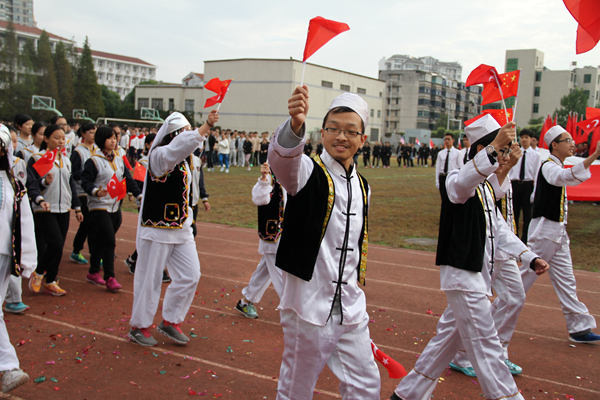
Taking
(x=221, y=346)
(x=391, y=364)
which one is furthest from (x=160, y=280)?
(x=391, y=364)

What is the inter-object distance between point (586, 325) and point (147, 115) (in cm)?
5603

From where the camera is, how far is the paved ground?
400 cm

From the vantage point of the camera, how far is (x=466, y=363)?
175 inches

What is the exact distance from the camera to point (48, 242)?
19.8 feet

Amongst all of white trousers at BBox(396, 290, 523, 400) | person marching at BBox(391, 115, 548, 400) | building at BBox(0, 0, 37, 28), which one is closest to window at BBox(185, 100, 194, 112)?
person marching at BBox(391, 115, 548, 400)

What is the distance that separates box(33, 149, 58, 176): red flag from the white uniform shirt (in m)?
4.67

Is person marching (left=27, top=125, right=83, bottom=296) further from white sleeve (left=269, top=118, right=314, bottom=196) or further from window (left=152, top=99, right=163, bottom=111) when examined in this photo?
window (left=152, top=99, right=163, bottom=111)

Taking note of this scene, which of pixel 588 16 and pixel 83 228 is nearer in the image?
pixel 588 16

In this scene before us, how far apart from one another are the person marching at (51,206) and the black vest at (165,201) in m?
1.83

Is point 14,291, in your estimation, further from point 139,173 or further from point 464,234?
point 464,234

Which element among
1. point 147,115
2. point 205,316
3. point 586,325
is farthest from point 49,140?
point 147,115

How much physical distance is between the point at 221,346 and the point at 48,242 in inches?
109

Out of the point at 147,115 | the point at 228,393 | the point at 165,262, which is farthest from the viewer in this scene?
the point at 147,115

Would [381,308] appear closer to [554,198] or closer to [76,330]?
[554,198]
